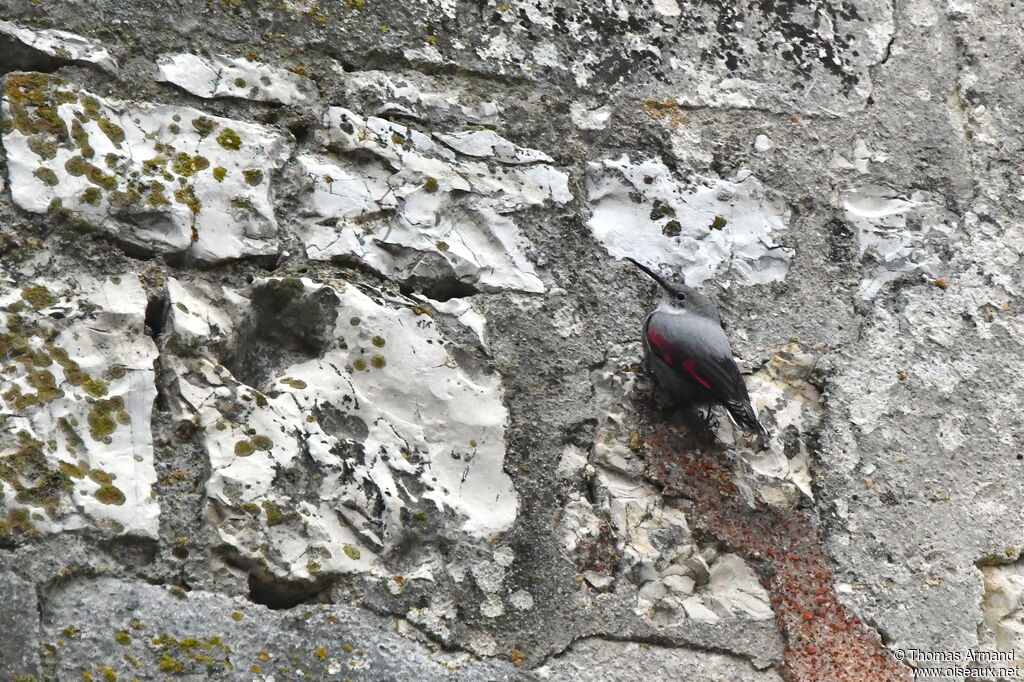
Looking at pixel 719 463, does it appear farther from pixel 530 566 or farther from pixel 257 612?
pixel 257 612

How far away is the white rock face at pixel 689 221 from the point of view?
2.28 m

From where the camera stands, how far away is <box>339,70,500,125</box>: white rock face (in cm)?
221

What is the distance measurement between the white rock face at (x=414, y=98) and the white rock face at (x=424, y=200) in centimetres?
4

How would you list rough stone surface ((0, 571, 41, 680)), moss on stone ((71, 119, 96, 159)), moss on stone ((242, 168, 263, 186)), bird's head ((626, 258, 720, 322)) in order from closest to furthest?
1. rough stone surface ((0, 571, 41, 680))
2. moss on stone ((71, 119, 96, 159))
3. moss on stone ((242, 168, 263, 186))
4. bird's head ((626, 258, 720, 322))

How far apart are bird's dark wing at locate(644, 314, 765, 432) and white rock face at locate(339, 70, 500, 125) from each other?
574 mm

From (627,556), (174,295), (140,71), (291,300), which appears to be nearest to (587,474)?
(627,556)

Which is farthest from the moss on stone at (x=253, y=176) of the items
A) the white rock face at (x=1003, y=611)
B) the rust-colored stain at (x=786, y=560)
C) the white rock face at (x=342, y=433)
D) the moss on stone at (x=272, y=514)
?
the white rock face at (x=1003, y=611)

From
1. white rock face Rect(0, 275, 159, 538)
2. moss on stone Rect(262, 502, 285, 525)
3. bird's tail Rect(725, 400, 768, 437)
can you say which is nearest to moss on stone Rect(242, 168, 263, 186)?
white rock face Rect(0, 275, 159, 538)

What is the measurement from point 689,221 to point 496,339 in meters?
0.54

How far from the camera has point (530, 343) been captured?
6.95 ft

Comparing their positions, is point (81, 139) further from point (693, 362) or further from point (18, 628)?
point (693, 362)

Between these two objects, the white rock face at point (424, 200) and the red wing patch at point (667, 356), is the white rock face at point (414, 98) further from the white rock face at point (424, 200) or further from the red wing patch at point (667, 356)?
the red wing patch at point (667, 356)

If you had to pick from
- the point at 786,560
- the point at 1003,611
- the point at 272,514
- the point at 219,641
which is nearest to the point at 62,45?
the point at 272,514

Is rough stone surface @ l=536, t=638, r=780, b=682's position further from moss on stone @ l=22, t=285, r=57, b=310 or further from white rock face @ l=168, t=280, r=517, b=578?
moss on stone @ l=22, t=285, r=57, b=310
